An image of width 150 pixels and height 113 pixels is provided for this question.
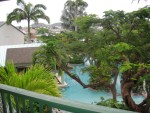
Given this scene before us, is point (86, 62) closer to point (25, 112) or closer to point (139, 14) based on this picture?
point (139, 14)

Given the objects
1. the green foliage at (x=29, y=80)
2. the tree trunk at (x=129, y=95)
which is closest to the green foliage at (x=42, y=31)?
the green foliage at (x=29, y=80)

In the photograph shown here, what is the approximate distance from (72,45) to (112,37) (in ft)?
3.46

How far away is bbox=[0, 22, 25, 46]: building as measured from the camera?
76.0 feet

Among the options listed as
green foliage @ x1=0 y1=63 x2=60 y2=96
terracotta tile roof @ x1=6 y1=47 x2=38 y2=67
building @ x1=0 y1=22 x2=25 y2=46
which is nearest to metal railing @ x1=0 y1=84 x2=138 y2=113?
green foliage @ x1=0 y1=63 x2=60 y2=96

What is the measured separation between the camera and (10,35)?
24109 mm

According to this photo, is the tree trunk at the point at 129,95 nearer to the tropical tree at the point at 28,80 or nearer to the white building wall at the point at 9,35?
the tropical tree at the point at 28,80

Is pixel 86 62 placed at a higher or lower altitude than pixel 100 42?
lower

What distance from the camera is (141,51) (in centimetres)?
471

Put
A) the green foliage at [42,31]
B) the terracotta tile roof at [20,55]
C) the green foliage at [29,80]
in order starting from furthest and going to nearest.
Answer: the terracotta tile roof at [20,55] < the green foliage at [42,31] < the green foliage at [29,80]

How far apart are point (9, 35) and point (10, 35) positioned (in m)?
0.12

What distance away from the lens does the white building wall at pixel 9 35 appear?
913 inches

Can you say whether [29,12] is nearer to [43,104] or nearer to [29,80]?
[29,80]

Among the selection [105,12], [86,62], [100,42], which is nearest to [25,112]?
[105,12]

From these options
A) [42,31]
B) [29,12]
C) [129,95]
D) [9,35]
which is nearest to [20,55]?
[29,12]
